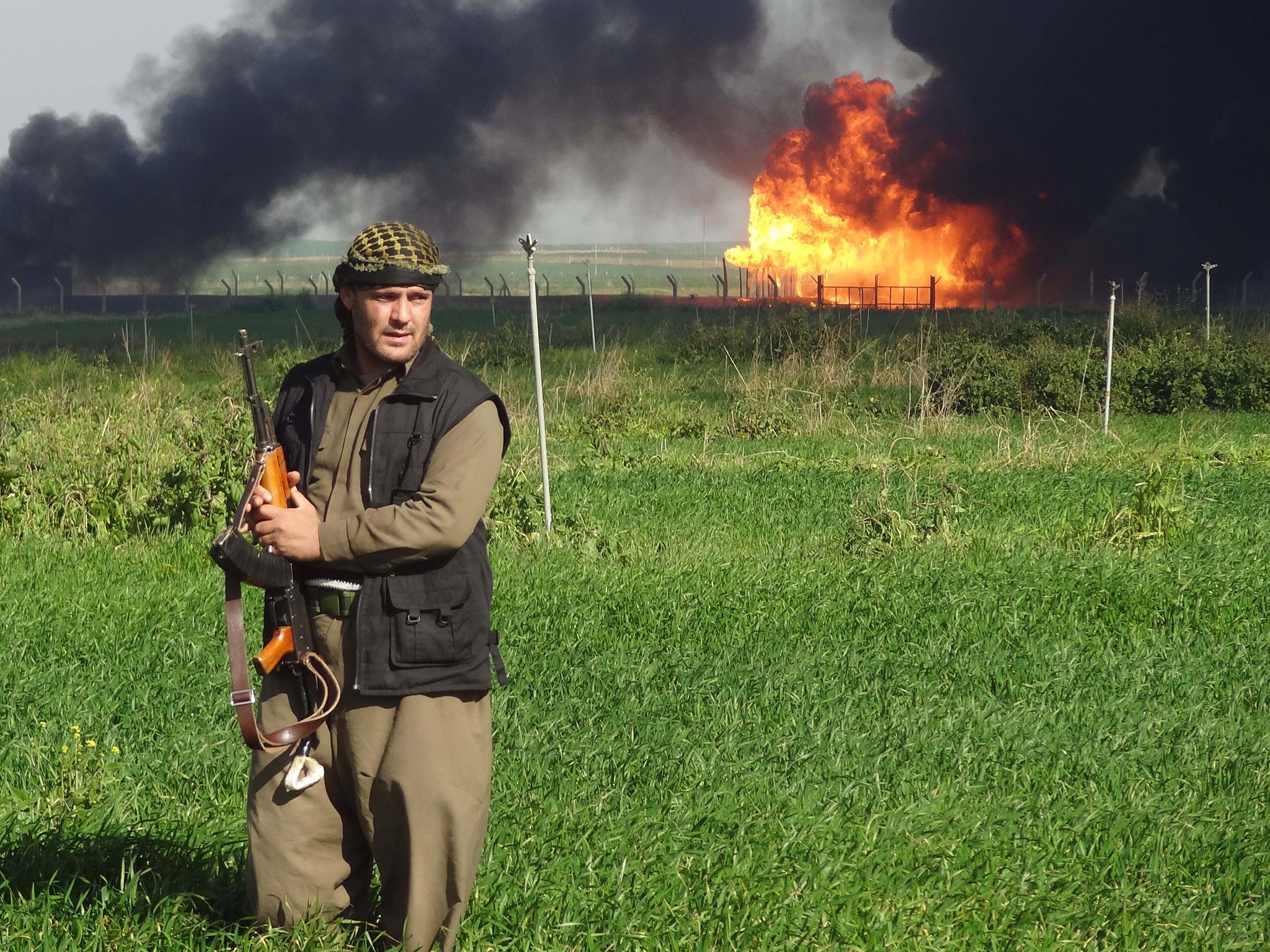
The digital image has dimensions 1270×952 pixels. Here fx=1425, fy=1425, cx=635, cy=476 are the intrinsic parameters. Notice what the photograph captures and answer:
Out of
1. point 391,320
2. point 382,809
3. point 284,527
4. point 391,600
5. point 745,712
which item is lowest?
point 745,712

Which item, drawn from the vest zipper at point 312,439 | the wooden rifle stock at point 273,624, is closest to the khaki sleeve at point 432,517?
the wooden rifle stock at point 273,624

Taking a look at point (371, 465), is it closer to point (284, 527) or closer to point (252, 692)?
point (284, 527)

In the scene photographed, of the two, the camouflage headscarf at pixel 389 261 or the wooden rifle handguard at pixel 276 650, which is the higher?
the camouflage headscarf at pixel 389 261

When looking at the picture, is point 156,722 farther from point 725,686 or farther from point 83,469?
point 83,469

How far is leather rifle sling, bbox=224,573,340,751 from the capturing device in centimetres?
332

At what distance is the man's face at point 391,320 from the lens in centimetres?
335

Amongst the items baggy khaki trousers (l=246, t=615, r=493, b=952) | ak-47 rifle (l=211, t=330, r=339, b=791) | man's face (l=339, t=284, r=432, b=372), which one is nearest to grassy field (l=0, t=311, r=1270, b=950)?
baggy khaki trousers (l=246, t=615, r=493, b=952)

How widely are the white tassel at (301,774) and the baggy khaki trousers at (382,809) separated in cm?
4

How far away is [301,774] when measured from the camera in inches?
135

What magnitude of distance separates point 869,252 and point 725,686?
57408mm

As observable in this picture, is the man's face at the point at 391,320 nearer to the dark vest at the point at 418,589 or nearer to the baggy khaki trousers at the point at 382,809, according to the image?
the dark vest at the point at 418,589

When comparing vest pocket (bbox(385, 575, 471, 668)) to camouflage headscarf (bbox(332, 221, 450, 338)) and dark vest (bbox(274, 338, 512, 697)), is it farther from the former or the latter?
camouflage headscarf (bbox(332, 221, 450, 338))

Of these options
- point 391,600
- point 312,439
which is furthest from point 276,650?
point 312,439

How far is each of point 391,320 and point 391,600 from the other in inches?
25.9
